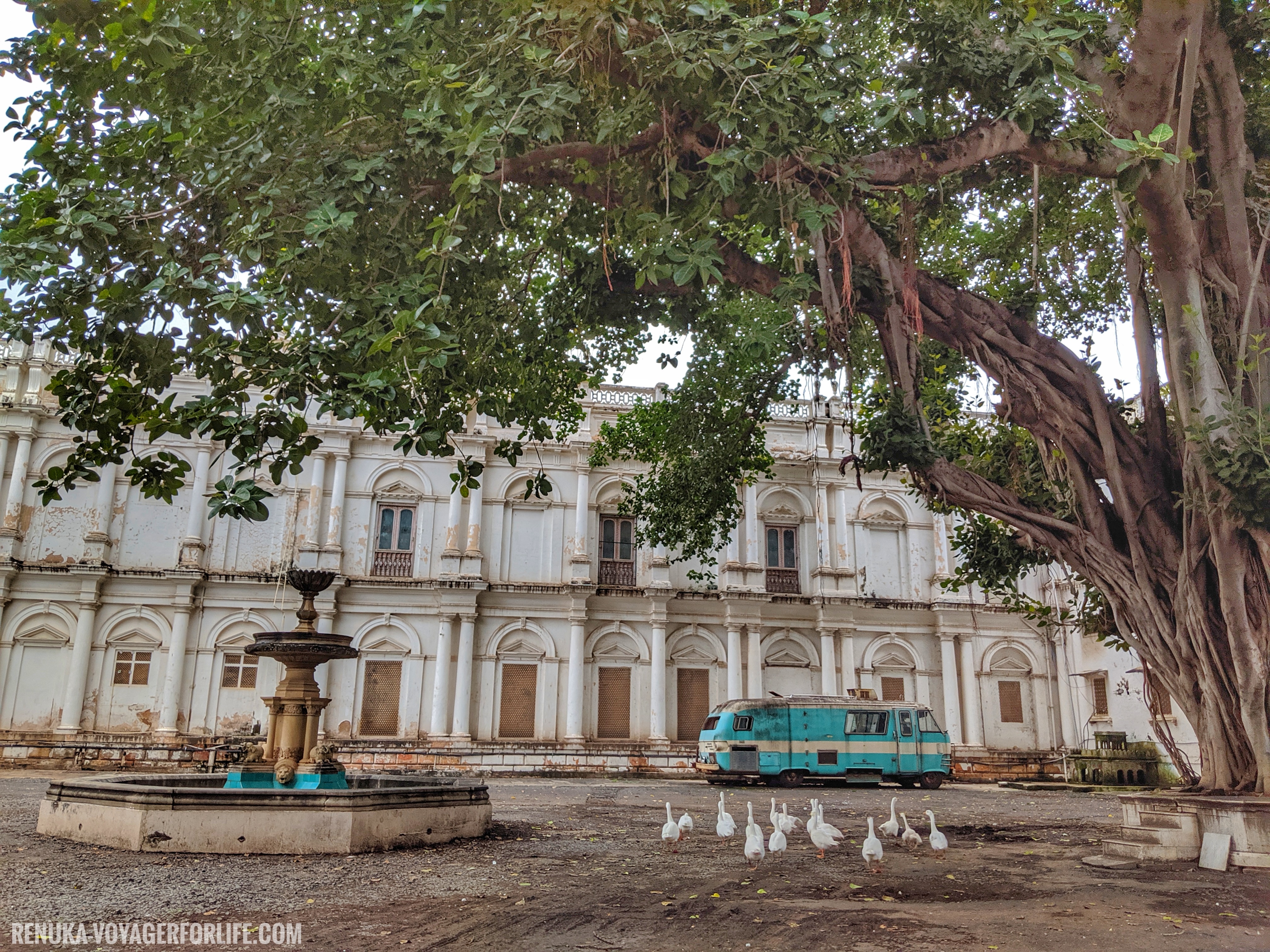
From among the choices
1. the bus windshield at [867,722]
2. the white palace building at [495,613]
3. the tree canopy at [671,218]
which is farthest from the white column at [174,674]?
the tree canopy at [671,218]

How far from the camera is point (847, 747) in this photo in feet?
58.8

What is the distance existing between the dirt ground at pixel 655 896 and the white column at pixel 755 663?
1387cm

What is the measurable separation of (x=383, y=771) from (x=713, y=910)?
14525 mm

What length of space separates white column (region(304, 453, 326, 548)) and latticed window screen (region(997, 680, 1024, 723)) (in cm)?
1720

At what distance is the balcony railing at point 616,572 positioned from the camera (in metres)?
23.1

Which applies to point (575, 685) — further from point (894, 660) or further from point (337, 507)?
point (894, 660)

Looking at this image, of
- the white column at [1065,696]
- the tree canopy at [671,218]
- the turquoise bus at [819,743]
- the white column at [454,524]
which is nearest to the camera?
the tree canopy at [671,218]

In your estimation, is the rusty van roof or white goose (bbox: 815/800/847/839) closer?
white goose (bbox: 815/800/847/839)

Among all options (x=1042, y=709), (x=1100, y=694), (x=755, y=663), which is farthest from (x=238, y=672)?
(x=1100, y=694)

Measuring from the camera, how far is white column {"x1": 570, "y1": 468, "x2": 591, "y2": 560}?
22.8 m

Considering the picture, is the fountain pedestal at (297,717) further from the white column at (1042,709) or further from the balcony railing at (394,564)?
the white column at (1042,709)

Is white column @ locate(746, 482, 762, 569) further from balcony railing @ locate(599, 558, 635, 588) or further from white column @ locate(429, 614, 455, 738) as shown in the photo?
white column @ locate(429, 614, 455, 738)

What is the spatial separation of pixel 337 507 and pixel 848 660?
1291cm

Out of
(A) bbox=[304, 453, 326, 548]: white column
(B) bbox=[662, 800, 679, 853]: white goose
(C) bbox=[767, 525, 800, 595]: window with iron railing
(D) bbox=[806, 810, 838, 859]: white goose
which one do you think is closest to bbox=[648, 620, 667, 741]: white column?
(C) bbox=[767, 525, 800, 595]: window with iron railing
